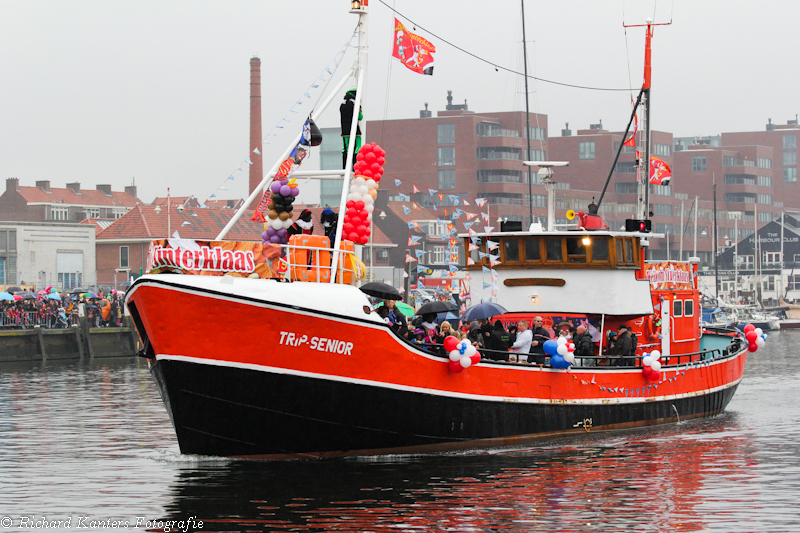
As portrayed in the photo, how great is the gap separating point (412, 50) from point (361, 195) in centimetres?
359

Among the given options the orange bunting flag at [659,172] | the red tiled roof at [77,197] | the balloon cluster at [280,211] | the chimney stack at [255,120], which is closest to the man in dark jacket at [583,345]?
the balloon cluster at [280,211]

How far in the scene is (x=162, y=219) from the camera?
3110 inches

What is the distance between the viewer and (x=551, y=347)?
1880 centimetres

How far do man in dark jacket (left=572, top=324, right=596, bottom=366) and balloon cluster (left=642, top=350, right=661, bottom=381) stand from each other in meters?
1.02

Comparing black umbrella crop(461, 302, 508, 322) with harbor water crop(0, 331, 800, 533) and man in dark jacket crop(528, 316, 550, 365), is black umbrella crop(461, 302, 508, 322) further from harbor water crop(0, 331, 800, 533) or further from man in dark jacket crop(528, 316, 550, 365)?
harbor water crop(0, 331, 800, 533)

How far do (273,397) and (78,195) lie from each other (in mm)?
104891

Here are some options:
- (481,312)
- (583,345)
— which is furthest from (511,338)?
(583,345)

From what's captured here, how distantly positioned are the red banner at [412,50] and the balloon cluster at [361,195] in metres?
2.76

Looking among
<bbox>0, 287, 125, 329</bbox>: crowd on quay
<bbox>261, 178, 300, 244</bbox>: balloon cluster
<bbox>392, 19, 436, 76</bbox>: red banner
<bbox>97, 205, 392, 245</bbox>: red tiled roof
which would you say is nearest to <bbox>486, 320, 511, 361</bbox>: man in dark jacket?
<bbox>261, 178, 300, 244</bbox>: balloon cluster

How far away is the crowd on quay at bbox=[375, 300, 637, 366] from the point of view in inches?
709

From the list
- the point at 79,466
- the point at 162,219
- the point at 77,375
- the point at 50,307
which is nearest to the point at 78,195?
the point at 162,219

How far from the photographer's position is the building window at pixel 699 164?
439ft

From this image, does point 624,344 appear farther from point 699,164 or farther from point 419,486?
point 699,164

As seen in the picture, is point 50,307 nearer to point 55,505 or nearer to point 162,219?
point 162,219
